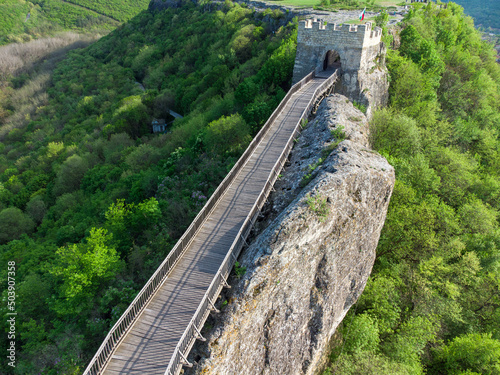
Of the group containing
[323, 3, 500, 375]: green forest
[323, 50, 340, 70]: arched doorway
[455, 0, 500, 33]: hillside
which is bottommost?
[323, 3, 500, 375]: green forest

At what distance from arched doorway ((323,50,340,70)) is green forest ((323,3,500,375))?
6.53 meters

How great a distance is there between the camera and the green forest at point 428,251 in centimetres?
1762

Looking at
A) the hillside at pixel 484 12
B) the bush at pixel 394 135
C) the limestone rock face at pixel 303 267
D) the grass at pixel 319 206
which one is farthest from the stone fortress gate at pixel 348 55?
the hillside at pixel 484 12

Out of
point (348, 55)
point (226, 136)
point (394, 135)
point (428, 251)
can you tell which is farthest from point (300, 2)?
point (428, 251)

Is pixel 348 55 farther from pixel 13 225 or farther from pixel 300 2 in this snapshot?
pixel 13 225

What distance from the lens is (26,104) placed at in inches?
3066

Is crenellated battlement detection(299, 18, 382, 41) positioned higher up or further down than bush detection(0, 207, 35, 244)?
higher up

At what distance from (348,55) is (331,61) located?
465 centimetres

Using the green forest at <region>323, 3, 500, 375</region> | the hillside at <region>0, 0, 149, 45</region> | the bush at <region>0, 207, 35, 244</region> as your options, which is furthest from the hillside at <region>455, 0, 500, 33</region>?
the bush at <region>0, 207, 35, 244</region>

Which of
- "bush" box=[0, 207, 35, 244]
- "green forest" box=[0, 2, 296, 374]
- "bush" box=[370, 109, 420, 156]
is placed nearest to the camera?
"green forest" box=[0, 2, 296, 374]

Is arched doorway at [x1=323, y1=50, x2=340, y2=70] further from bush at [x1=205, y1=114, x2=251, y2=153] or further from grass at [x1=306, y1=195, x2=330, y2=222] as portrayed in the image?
grass at [x1=306, y1=195, x2=330, y2=222]

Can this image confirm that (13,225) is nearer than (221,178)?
No

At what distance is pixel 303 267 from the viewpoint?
13.1m

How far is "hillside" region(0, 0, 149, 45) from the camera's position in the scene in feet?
430
